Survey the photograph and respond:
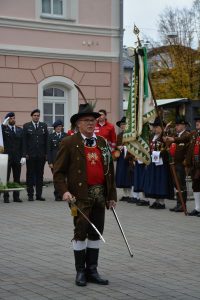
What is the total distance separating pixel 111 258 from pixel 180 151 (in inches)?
211

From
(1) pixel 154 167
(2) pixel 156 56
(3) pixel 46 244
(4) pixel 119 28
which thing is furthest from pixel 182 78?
(3) pixel 46 244

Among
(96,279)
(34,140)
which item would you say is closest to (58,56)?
(34,140)

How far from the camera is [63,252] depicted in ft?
30.9

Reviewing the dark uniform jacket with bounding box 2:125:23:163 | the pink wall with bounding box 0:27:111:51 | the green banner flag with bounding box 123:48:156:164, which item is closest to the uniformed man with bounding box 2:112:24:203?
the dark uniform jacket with bounding box 2:125:23:163

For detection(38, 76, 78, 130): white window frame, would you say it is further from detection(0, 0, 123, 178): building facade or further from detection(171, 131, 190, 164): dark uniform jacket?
detection(171, 131, 190, 164): dark uniform jacket

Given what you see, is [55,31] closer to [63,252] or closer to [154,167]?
[154,167]

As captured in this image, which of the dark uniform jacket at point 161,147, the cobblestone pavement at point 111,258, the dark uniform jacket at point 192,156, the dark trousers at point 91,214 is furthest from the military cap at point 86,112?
the dark uniform jacket at point 161,147

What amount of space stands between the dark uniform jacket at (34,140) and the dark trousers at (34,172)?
120mm

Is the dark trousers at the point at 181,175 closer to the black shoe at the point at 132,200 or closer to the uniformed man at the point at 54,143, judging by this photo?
the black shoe at the point at 132,200

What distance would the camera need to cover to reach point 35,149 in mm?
16047

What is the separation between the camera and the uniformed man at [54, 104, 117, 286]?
7520 mm

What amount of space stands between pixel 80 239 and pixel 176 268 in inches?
60.1

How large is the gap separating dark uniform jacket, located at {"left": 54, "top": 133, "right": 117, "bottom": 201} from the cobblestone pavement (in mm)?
996

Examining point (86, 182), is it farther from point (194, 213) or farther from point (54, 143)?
point (54, 143)
